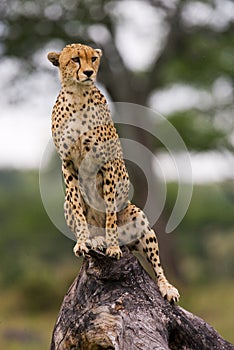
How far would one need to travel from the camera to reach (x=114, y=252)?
387cm

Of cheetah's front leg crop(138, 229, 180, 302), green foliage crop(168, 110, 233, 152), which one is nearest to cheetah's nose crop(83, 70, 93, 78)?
cheetah's front leg crop(138, 229, 180, 302)

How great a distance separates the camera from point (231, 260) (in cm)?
1586

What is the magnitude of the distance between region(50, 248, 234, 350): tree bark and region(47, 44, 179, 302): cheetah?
0.32 ft

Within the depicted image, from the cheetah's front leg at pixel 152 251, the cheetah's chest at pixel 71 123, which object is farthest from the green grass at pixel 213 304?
the cheetah's chest at pixel 71 123

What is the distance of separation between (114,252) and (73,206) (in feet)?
1.13

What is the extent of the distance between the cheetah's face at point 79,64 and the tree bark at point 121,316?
0.88 meters

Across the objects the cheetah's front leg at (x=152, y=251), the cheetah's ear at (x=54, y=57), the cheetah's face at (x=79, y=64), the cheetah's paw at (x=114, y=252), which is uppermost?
the cheetah's ear at (x=54, y=57)

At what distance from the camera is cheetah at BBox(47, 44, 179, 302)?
3.84 m

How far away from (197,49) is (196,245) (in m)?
5.59

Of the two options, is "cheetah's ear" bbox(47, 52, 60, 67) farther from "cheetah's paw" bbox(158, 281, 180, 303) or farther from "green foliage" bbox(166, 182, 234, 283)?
"green foliage" bbox(166, 182, 234, 283)

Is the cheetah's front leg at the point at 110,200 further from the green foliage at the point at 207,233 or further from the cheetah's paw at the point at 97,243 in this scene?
the green foliage at the point at 207,233

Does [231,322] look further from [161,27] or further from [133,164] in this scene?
[161,27]

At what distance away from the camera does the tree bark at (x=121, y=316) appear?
151 inches

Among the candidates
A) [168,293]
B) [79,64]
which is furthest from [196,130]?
[79,64]
